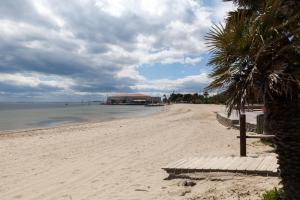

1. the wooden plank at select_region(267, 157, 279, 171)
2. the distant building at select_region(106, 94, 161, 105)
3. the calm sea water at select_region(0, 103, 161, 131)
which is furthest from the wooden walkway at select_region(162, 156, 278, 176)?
the distant building at select_region(106, 94, 161, 105)

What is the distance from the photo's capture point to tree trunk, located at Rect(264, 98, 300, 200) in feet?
13.1

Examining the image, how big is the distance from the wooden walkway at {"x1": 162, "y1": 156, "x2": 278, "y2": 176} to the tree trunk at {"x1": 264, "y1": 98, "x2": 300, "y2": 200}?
10.8ft

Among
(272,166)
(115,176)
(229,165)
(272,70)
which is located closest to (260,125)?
(229,165)

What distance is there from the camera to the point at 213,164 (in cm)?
841

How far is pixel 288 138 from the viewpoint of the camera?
4.04m

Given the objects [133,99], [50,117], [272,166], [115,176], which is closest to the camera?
[272,166]

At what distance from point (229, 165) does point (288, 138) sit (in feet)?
14.2

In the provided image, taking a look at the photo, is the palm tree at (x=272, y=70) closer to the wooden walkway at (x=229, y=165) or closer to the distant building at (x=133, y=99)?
the wooden walkway at (x=229, y=165)

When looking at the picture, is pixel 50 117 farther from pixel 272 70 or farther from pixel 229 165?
pixel 272 70

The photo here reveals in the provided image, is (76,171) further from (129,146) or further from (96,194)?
(129,146)

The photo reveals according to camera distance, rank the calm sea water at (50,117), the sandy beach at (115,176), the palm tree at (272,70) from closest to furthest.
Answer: the palm tree at (272,70), the sandy beach at (115,176), the calm sea water at (50,117)

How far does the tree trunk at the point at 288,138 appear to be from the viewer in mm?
3988

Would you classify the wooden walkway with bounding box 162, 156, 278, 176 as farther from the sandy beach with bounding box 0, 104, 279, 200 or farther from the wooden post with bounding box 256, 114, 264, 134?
the wooden post with bounding box 256, 114, 264, 134

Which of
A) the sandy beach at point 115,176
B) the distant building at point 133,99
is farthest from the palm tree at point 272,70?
the distant building at point 133,99
